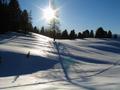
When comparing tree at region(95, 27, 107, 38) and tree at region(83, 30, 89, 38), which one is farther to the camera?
tree at region(83, 30, 89, 38)

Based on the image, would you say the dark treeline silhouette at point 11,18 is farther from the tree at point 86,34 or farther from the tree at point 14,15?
the tree at point 86,34

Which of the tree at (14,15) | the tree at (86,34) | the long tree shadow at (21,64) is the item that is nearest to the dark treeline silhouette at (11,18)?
the tree at (14,15)

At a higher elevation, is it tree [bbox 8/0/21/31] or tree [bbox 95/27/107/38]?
tree [bbox 8/0/21/31]

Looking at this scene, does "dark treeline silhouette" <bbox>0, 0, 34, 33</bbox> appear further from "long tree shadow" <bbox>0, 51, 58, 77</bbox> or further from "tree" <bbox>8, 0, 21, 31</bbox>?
"long tree shadow" <bbox>0, 51, 58, 77</bbox>

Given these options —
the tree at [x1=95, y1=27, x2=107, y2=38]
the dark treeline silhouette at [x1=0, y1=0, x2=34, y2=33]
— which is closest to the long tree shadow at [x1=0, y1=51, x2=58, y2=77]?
the dark treeline silhouette at [x1=0, y1=0, x2=34, y2=33]

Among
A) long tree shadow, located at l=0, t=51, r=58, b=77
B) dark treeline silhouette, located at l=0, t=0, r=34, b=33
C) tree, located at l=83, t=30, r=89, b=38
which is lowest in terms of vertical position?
long tree shadow, located at l=0, t=51, r=58, b=77

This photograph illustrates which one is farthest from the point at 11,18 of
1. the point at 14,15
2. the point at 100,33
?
the point at 100,33

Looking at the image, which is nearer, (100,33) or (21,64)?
(21,64)

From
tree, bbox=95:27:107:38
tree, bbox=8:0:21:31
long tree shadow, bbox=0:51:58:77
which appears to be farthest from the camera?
tree, bbox=95:27:107:38

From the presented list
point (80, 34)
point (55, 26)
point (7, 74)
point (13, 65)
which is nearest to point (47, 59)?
point (13, 65)

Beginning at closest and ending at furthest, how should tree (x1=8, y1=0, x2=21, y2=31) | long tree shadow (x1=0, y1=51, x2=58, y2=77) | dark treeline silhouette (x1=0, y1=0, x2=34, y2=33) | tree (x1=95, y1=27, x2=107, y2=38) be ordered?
long tree shadow (x1=0, y1=51, x2=58, y2=77) → dark treeline silhouette (x1=0, y1=0, x2=34, y2=33) → tree (x1=8, y1=0, x2=21, y2=31) → tree (x1=95, y1=27, x2=107, y2=38)

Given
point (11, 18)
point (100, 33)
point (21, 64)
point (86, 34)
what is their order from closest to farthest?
point (21, 64) < point (11, 18) < point (100, 33) < point (86, 34)

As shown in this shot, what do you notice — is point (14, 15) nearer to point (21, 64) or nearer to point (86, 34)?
point (86, 34)

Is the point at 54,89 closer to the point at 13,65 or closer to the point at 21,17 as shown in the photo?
the point at 13,65
